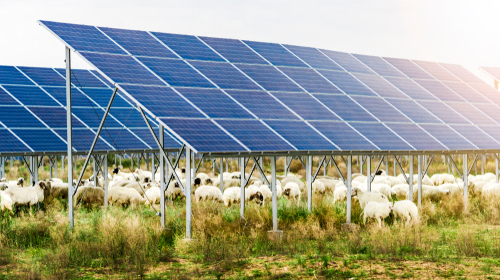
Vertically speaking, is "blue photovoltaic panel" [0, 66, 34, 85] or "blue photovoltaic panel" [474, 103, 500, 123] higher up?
"blue photovoltaic panel" [0, 66, 34, 85]

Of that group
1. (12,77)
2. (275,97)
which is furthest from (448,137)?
(12,77)

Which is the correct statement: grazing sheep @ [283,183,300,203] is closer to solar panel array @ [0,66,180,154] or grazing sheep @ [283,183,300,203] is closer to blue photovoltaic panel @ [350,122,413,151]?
solar panel array @ [0,66,180,154]

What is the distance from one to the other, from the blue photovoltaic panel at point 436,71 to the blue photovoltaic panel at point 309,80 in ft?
29.7

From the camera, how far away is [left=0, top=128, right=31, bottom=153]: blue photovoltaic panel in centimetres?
2144

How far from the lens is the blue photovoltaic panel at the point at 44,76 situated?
28656 millimetres

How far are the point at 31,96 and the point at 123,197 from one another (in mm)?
6721

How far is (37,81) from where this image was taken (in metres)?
28.5

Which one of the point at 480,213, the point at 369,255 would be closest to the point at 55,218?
the point at 369,255

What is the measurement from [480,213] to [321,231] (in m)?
7.98

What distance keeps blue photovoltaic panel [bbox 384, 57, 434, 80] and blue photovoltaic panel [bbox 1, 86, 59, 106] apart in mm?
16368

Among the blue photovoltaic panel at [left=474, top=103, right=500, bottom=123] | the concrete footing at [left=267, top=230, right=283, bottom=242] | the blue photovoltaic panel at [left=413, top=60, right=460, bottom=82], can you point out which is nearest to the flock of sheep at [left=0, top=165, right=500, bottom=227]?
the blue photovoltaic panel at [left=474, top=103, right=500, bottom=123]

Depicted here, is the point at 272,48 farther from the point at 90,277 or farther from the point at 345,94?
the point at 90,277

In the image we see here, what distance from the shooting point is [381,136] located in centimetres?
1952

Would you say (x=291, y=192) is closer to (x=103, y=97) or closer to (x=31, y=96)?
(x=103, y=97)
